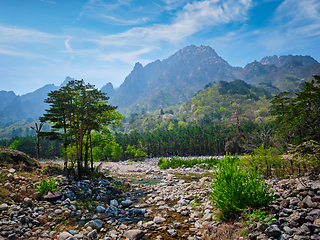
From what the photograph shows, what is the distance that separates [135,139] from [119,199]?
207 ft

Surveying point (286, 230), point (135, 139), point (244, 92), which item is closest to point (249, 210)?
point (286, 230)

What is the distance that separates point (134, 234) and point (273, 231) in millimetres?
6025

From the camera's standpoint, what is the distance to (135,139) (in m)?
76.3

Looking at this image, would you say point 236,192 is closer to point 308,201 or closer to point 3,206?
point 308,201

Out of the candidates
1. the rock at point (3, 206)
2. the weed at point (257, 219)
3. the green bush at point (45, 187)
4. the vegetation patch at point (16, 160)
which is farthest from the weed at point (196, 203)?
the vegetation patch at point (16, 160)

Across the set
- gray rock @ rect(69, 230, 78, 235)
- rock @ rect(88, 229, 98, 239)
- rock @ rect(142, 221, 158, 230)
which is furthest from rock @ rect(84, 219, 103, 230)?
rock @ rect(142, 221, 158, 230)

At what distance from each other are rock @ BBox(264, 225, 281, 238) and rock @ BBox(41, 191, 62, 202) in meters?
11.5

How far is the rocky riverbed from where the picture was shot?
19.9 feet

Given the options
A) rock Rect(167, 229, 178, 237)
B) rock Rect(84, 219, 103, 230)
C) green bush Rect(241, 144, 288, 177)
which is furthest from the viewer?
green bush Rect(241, 144, 288, 177)

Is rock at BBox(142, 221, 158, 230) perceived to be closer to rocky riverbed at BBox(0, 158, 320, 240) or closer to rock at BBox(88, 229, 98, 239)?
rocky riverbed at BBox(0, 158, 320, 240)

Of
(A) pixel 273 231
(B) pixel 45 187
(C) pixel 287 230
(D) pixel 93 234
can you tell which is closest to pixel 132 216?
(D) pixel 93 234

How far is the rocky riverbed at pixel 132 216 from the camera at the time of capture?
6.07 meters

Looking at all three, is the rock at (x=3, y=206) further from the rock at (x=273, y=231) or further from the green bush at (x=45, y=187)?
the rock at (x=273, y=231)

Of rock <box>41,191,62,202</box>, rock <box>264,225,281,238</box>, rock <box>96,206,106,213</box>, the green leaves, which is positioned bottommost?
rock <box>96,206,106,213</box>
